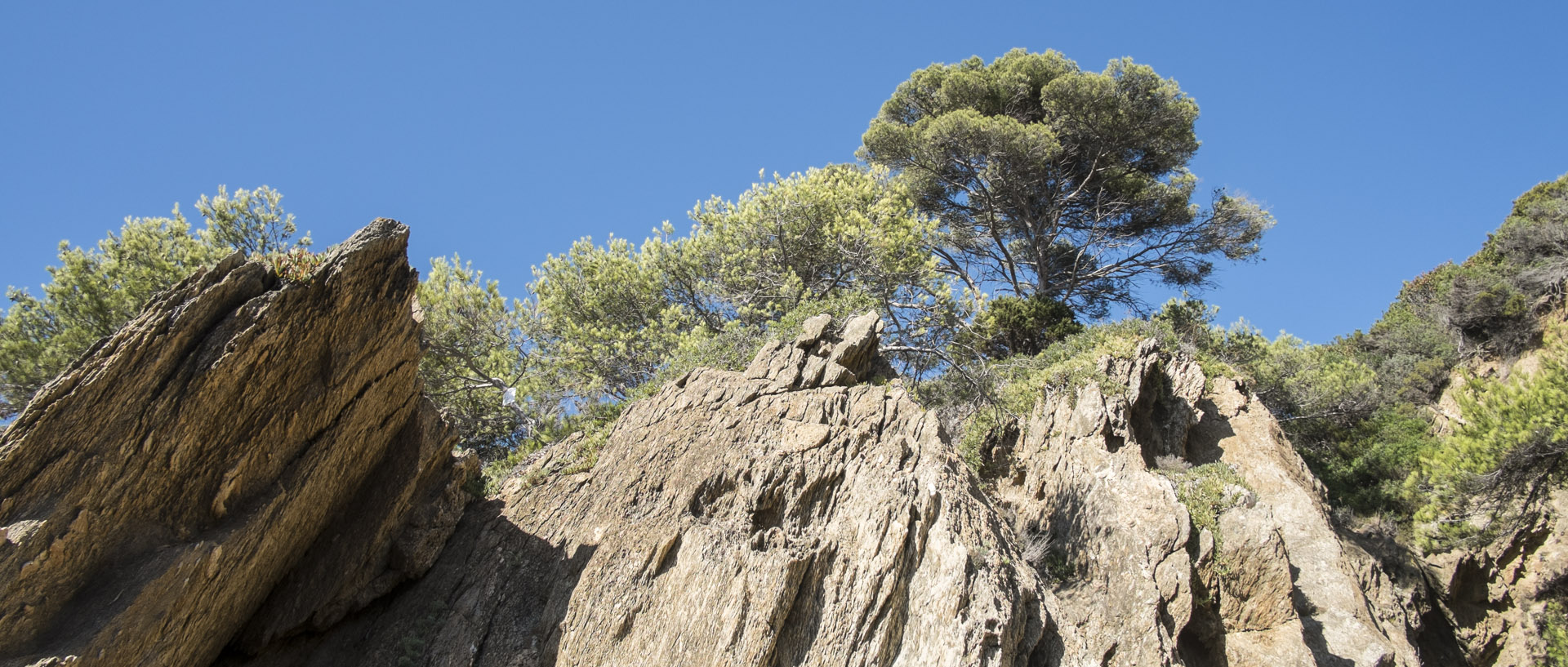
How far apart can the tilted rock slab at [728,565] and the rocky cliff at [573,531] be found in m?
0.03

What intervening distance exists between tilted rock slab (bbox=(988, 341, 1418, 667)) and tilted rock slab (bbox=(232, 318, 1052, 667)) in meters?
1.50

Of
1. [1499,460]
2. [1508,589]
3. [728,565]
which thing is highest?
[1499,460]

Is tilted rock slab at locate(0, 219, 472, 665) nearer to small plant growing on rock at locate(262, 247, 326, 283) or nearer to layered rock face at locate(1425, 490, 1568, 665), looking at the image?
small plant growing on rock at locate(262, 247, 326, 283)

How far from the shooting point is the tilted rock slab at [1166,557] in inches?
454

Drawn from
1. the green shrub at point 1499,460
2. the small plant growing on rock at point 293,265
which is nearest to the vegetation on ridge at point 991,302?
the green shrub at point 1499,460

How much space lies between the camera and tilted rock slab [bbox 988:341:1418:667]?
1153 centimetres

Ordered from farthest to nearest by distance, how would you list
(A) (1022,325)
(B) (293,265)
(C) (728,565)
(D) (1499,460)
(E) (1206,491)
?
(A) (1022,325)
(D) (1499,460)
(E) (1206,491)
(C) (728,565)
(B) (293,265)

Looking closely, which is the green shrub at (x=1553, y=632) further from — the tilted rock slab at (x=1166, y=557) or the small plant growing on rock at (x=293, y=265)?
the small plant growing on rock at (x=293, y=265)

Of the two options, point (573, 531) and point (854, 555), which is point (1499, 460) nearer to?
point (854, 555)

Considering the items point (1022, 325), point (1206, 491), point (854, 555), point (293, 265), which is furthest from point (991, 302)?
point (293, 265)

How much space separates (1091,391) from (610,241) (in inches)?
519

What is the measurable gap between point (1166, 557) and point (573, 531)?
8218 mm

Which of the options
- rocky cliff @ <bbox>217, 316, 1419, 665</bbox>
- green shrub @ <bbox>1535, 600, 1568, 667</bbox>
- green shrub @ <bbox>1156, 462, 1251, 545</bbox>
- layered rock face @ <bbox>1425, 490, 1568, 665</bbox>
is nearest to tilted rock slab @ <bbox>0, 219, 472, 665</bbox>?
rocky cliff @ <bbox>217, 316, 1419, 665</bbox>

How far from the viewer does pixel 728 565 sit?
30.9 ft
